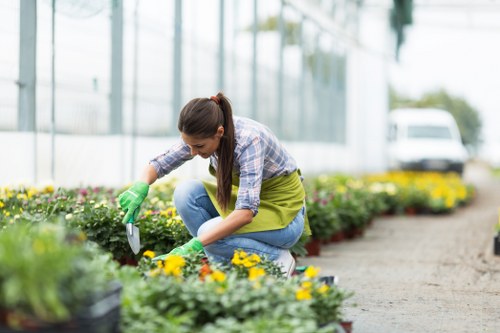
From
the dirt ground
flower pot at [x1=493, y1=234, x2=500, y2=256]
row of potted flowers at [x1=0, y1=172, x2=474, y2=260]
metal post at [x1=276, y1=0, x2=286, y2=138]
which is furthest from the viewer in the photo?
metal post at [x1=276, y1=0, x2=286, y2=138]

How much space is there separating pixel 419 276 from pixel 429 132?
51.9 ft

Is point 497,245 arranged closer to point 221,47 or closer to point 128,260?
point 128,260

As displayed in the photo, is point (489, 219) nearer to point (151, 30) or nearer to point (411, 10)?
point (151, 30)

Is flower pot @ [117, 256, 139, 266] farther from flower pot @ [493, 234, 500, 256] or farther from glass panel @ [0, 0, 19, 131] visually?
flower pot @ [493, 234, 500, 256]

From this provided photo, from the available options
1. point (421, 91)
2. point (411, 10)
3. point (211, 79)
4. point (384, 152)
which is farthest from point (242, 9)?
point (421, 91)

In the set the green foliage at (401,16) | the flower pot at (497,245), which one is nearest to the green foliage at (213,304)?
the flower pot at (497,245)

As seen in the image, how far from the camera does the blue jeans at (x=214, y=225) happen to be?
14.9ft

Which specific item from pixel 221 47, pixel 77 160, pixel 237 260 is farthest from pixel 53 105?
pixel 221 47

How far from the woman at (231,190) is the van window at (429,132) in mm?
16898

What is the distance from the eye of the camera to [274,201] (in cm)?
473

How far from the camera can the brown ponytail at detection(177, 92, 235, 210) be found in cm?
422

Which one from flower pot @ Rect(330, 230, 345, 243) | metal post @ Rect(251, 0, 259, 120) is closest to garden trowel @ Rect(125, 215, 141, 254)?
flower pot @ Rect(330, 230, 345, 243)

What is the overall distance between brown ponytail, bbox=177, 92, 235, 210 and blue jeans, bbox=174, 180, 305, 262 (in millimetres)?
169

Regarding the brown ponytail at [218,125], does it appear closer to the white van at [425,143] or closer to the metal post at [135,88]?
the metal post at [135,88]
